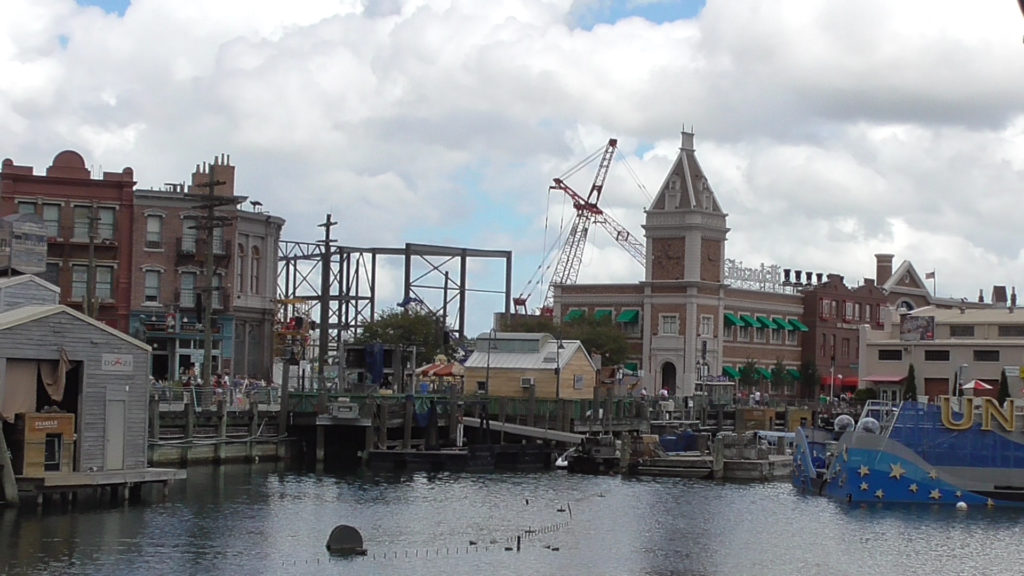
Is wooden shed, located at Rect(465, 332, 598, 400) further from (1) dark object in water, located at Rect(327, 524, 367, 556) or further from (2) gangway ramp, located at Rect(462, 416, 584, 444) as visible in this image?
(1) dark object in water, located at Rect(327, 524, 367, 556)

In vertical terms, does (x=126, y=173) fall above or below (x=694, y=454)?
above

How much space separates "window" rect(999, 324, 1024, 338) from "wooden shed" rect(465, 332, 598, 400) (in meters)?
31.5

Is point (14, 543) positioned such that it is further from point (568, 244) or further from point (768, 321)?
point (568, 244)

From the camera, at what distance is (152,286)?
306 ft

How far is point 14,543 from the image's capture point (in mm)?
45281

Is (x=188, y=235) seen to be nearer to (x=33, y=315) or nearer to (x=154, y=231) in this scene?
(x=154, y=231)

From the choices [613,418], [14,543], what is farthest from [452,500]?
[613,418]

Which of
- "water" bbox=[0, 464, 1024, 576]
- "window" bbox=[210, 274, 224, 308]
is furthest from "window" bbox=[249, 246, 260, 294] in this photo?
"water" bbox=[0, 464, 1024, 576]

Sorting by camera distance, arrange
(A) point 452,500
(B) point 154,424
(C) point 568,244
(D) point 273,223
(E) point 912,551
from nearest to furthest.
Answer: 1. (E) point 912,551
2. (A) point 452,500
3. (B) point 154,424
4. (D) point 273,223
5. (C) point 568,244

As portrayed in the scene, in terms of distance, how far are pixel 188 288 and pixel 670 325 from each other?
54.7 m

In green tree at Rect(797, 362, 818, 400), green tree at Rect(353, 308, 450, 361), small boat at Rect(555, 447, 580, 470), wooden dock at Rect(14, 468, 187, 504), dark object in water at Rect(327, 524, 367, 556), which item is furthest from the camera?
green tree at Rect(797, 362, 818, 400)

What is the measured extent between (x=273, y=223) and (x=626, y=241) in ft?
256

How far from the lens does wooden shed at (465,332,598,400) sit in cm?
9269

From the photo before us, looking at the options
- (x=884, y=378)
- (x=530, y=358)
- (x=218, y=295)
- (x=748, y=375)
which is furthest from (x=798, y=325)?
(x=218, y=295)
